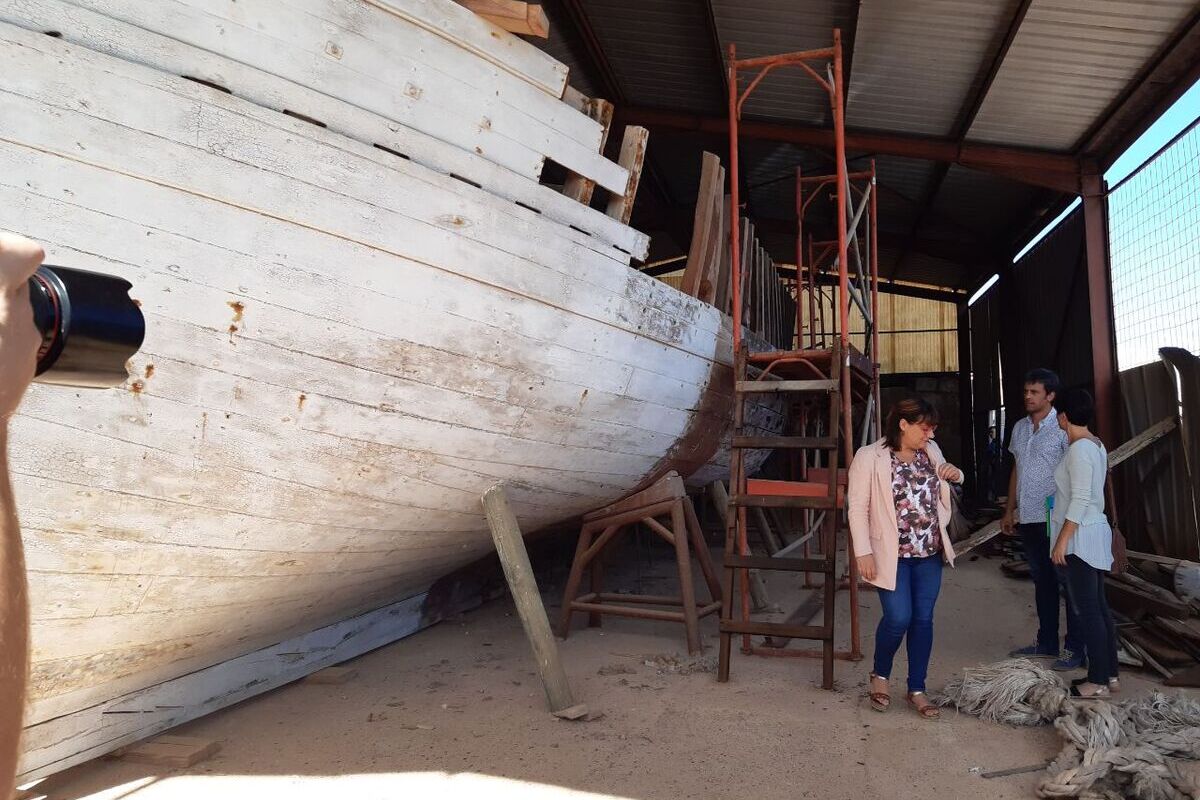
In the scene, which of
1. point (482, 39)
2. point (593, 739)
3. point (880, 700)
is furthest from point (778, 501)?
point (482, 39)

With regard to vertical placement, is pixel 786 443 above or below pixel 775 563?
above

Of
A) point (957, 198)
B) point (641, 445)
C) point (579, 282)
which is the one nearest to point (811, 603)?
point (641, 445)

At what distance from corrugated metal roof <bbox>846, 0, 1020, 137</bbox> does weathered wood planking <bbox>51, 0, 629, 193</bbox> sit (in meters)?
4.48

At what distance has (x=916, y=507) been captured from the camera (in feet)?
11.6

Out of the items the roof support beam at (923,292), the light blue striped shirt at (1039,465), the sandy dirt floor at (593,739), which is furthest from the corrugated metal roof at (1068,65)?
the roof support beam at (923,292)

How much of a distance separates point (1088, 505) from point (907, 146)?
6.23 m

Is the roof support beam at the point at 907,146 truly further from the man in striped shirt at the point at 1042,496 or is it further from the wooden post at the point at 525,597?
the wooden post at the point at 525,597

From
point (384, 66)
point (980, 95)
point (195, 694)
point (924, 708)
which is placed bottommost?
point (195, 694)

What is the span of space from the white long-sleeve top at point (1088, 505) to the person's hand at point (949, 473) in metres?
0.56

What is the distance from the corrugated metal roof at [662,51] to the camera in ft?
25.6

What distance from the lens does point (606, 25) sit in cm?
816

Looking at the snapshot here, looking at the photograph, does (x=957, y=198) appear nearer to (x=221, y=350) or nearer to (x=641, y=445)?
(x=641, y=445)

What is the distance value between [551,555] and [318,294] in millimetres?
5884

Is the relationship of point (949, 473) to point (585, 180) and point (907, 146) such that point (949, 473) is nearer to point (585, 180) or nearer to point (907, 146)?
point (585, 180)
